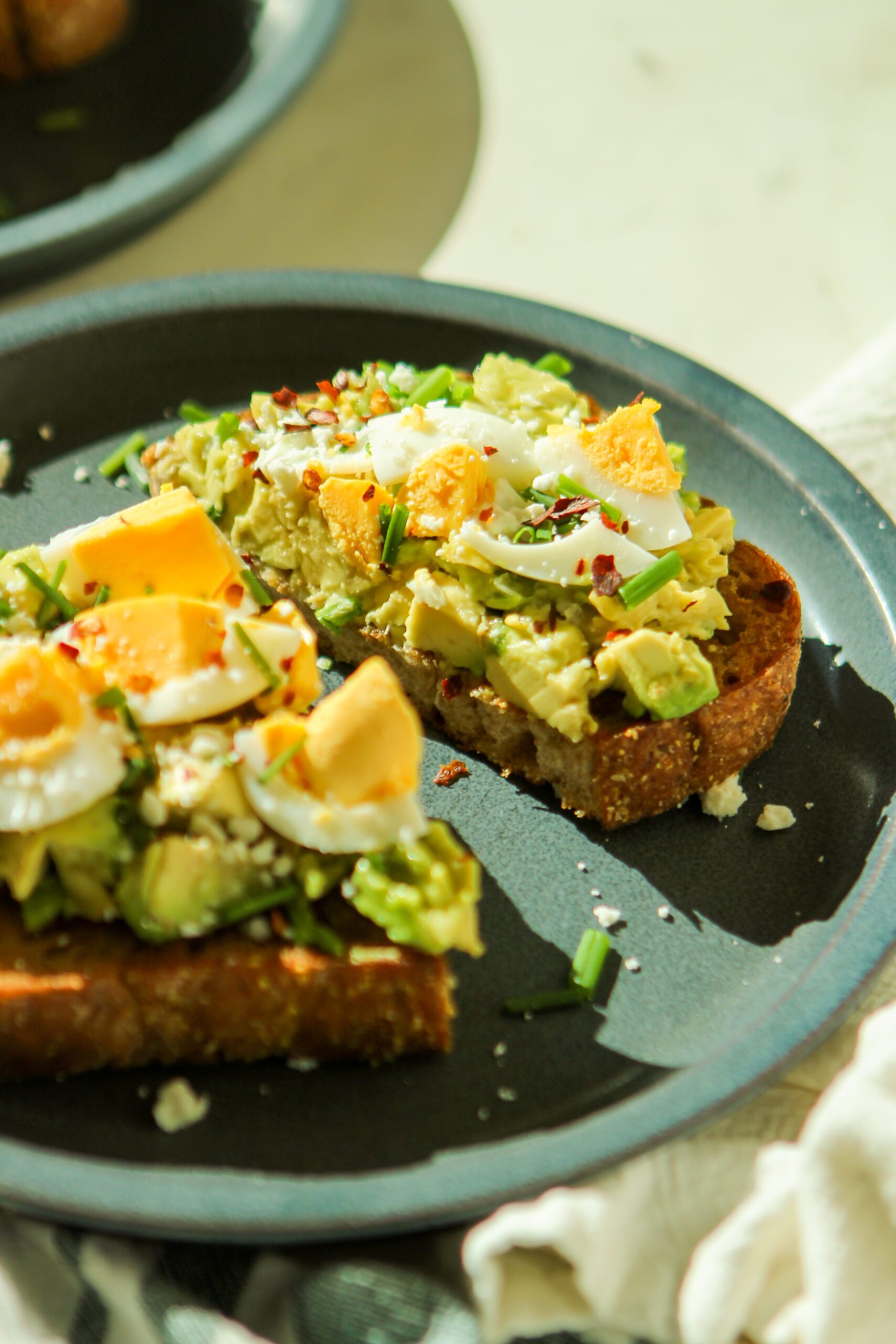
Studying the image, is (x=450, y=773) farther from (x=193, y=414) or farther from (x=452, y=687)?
(x=193, y=414)

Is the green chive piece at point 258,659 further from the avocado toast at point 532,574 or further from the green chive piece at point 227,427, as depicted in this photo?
the green chive piece at point 227,427

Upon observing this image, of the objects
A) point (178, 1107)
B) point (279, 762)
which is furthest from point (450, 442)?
point (178, 1107)

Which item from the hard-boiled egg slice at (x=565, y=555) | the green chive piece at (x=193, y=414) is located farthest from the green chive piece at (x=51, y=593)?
the green chive piece at (x=193, y=414)

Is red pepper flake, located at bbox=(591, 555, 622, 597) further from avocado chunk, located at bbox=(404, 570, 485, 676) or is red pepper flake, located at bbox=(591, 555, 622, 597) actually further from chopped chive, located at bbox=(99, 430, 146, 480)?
chopped chive, located at bbox=(99, 430, 146, 480)

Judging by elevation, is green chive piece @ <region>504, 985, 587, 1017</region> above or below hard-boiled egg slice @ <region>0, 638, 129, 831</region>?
below

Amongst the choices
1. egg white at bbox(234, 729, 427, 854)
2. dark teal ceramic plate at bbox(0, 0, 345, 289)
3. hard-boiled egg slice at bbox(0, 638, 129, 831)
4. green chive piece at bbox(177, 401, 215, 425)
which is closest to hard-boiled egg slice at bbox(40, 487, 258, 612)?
hard-boiled egg slice at bbox(0, 638, 129, 831)

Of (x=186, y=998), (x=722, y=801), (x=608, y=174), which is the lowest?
(x=186, y=998)

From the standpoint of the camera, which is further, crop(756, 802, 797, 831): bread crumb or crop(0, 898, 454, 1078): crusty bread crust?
crop(756, 802, 797, 831): bread crumb
